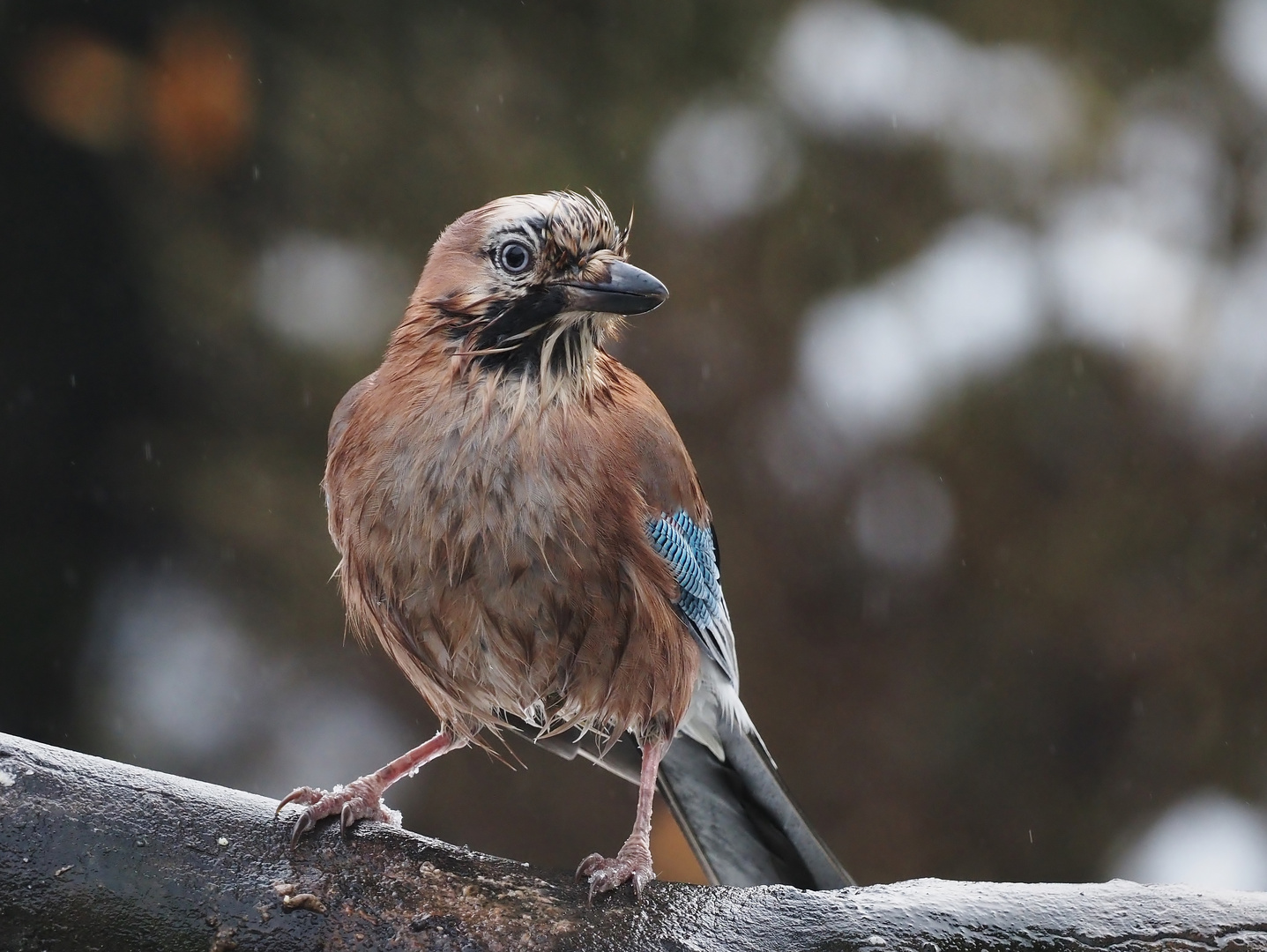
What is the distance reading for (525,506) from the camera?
8.63ft

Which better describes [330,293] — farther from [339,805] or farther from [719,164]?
[339,805]

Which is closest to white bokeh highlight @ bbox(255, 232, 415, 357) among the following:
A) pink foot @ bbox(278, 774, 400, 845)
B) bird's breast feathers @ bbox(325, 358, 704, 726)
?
bird's breast feathers @ bbox(325, 358, 704, 726)

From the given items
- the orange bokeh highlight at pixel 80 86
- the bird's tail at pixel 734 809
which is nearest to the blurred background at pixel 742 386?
the orange bokeh highlight at pixel 80 86

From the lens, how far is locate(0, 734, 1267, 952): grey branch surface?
207 cm

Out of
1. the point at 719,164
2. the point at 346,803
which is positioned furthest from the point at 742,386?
the point at 346,803

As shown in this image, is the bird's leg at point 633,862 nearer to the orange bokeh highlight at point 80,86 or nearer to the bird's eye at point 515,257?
the bird's eye at point 515,257

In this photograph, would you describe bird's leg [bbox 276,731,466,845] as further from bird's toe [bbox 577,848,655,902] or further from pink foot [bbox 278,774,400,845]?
bird's toe [bbox 577,848,655,902]

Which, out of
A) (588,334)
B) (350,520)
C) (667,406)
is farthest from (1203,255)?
(350,520)

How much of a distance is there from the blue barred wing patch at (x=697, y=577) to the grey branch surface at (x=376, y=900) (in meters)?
0.79

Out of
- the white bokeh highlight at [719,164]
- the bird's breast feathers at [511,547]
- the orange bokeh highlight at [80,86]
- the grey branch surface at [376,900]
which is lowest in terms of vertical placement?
the grey branch surface at [376,900]

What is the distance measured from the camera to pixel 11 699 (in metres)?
5.39

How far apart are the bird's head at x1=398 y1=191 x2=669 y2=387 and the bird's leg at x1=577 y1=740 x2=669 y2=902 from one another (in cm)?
94

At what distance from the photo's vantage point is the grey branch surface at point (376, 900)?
6.79 ft

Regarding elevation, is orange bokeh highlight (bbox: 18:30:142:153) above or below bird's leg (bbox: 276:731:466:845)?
above
